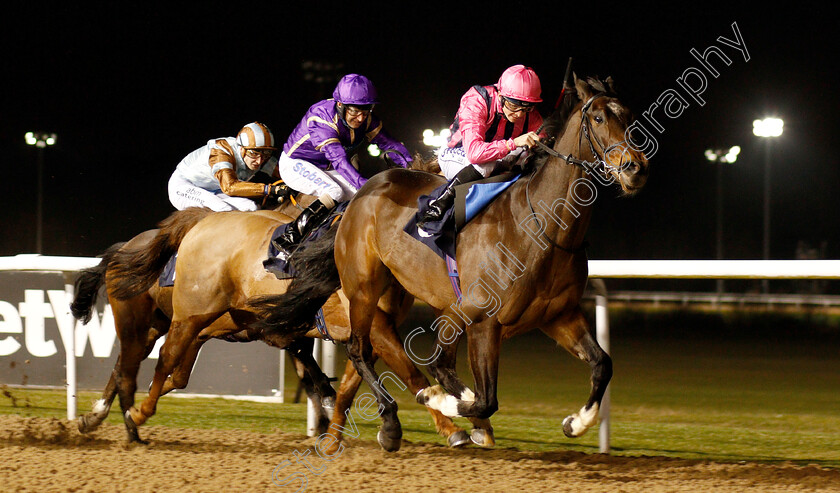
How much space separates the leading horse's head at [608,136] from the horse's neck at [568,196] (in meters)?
0.03

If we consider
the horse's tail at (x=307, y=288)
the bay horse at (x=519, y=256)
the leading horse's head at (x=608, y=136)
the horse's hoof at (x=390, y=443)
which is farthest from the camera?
the horse's tail at (x=307, y=288)

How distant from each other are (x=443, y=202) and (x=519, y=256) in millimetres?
435

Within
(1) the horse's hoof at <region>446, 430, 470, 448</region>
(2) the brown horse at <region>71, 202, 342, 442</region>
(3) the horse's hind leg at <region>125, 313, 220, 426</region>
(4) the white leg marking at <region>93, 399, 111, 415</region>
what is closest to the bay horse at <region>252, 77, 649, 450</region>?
(1) the horse's hoof at <region>446, 430, 470, 448</region>

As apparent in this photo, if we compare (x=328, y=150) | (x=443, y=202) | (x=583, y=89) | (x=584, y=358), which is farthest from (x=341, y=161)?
(x=584, y=358)

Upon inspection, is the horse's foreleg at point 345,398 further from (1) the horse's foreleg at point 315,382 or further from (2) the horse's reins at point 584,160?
(2) the horse's reins at point 584,160

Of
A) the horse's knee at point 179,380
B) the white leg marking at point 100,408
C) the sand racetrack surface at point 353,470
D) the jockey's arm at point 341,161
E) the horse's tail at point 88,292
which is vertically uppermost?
the jockey's arm at point 341,161

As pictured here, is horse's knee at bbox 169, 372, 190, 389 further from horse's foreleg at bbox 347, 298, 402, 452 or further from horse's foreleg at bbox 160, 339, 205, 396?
horse's foreleg at bbox 347, 298, 402, 452

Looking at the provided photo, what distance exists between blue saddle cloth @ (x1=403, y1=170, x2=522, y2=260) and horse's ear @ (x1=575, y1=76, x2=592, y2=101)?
1.62 feet

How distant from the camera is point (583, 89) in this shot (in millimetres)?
3373

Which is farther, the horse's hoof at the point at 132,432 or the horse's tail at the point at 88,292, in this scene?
the horse's tail at the point at 88,292

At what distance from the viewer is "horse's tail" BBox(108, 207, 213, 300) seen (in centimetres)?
495

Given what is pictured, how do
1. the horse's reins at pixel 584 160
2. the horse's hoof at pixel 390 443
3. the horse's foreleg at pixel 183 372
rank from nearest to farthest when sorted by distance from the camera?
1. the horse's reins at pixel 584 160
2. the horse's hoof at pixel 390 443
3. the horse's foreleg at pixel 183 372

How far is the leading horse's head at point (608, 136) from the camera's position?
3094 millimetres

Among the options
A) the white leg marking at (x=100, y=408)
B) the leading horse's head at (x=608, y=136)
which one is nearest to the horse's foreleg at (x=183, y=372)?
the white leg marking at (x=100, y=408)
